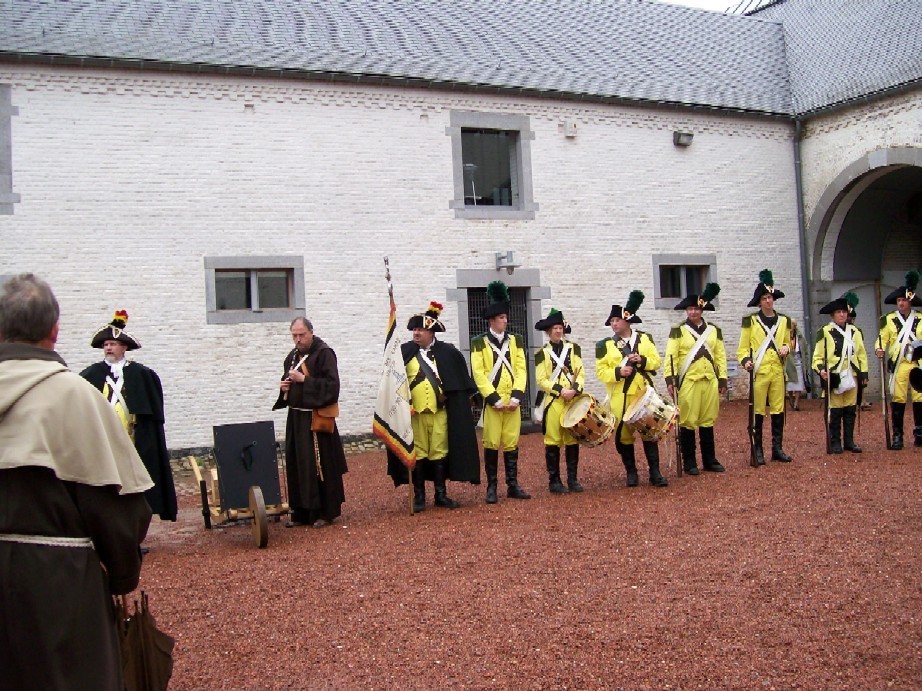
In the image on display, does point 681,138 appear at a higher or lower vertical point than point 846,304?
higher

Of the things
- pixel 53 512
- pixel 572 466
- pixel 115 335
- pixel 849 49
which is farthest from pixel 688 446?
pixel 849 49

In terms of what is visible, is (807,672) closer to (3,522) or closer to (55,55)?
(3,522)

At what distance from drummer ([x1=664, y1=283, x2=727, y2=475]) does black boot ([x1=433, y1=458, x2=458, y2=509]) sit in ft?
8.87

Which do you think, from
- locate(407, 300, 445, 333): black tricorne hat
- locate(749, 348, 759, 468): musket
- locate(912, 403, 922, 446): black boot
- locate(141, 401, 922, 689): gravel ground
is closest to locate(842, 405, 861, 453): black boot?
locate(912, 403, 922, 446): black boot

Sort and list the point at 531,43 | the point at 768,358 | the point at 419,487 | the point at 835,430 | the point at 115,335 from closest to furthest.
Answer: the point at 115,335 → the point at 419,487 → the point at 768,358 → the point at 835,430 → the point at 531,43

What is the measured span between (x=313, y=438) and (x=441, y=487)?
1432 millimetres

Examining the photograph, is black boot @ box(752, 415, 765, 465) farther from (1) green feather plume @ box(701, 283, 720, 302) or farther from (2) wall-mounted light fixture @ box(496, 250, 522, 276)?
(2) wall-mounted light fixture @ box(496, 250, 522, 276)

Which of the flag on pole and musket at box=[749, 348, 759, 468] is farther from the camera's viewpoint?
musket at box=[749, 348, 759, 468]

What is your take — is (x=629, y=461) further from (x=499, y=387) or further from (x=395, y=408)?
(x=395, y=408)

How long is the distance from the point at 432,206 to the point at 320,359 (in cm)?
709

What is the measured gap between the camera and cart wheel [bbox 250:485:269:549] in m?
7.41

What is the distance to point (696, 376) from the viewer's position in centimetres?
982

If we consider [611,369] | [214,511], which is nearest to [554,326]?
[611,369]

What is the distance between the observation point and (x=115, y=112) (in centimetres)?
1296
